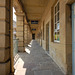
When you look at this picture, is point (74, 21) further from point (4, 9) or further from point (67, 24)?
point (4, 9)

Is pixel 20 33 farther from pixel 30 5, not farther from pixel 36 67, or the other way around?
pixel 36 67

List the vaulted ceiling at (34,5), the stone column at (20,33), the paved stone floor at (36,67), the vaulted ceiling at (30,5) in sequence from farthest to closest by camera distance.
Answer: the stone column at (20,33), the vaulted ceiling at (34,5), the vaulted ceiling at (30,5), the paved stone floor at (36,67)

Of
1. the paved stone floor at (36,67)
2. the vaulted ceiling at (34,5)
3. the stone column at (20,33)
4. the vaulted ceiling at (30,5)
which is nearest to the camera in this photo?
the paved stone floor at (36,67)

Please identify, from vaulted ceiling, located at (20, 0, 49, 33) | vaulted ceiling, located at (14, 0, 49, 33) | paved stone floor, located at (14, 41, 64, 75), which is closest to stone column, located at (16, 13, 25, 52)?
vaulted ceiling, located at (14, 0, 49, 33)

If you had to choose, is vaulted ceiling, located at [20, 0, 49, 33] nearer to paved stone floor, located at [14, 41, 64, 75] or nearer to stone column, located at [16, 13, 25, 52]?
stone column, located at [16, 13, 25, 52]

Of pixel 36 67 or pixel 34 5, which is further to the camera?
pixel 34 5

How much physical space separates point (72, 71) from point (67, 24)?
173 cm

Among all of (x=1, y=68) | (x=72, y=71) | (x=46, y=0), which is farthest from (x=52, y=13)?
(x=1, y=68)

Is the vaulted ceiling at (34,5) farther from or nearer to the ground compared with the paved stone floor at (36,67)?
farther from the ground

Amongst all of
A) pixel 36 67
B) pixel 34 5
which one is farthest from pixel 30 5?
pixel 36 67

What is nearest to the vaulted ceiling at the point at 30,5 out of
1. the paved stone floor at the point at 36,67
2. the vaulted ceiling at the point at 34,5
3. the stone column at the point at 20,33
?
the vaulted ceiling at the point at 34,5

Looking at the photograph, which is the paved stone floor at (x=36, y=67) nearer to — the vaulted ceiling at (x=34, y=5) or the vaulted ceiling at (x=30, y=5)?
the vaulted ceiling at (x=30, y=5)

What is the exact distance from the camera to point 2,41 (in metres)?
2.00

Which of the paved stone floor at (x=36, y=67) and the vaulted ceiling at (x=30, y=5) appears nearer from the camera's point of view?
the paved stone floor at (x=36, y=67)
